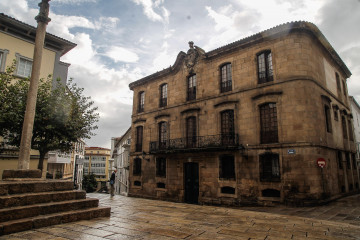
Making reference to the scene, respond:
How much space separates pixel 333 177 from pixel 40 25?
17.3 metres

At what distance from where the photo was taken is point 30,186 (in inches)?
287

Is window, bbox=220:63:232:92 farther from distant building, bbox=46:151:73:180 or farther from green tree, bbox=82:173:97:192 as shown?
green tree, bbox=82:173:97:192

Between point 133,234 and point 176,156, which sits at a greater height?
point 176,156

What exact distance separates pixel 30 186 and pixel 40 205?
966 mm

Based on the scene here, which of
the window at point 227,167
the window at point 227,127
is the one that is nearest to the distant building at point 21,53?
the window at point 227,127

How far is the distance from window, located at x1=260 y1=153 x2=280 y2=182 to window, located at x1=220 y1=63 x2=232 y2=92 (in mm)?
5383

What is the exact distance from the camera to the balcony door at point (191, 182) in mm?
17797

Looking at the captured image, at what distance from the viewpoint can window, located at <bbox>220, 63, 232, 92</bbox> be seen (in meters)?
17.4

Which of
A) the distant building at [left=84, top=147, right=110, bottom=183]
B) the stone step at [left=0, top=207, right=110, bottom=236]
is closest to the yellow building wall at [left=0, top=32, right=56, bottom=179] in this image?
the stone step at [left=0, top=207, right=110, bottom=236]

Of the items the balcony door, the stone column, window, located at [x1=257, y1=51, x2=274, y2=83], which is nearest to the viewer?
the stone column

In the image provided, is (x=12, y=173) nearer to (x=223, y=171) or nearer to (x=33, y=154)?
(x=33, y=154)

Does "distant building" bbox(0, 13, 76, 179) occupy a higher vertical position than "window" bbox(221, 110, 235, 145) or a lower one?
higher

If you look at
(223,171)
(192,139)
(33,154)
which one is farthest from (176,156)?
(33,154)

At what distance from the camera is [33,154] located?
679 inches
